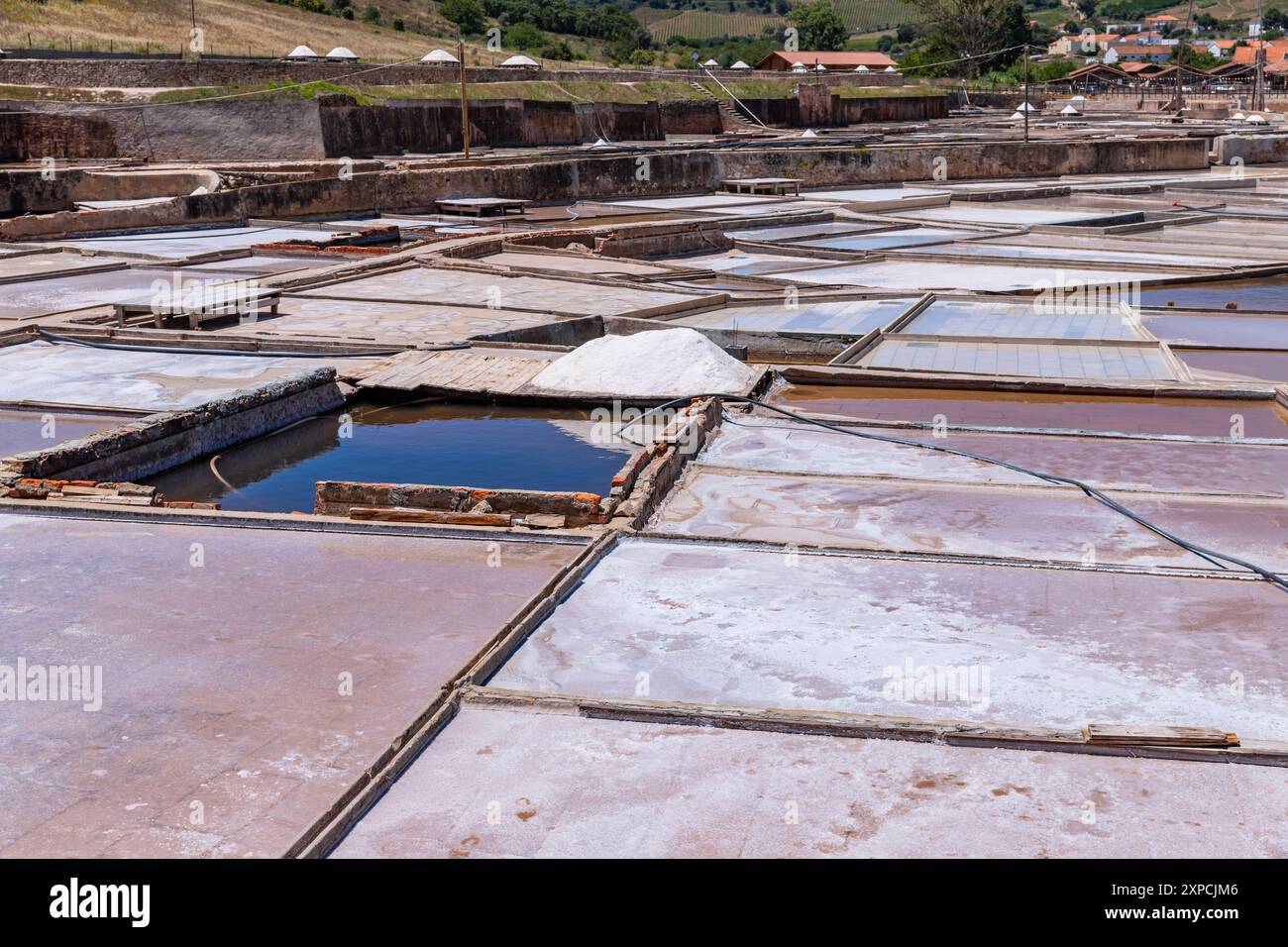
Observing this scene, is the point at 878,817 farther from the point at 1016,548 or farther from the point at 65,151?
the point at 65,151

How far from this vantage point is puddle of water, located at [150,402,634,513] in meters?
8.27

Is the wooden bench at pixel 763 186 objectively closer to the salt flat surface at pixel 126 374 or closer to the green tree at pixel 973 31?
the salt flat surface at pixel 126 374

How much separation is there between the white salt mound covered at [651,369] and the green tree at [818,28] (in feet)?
269

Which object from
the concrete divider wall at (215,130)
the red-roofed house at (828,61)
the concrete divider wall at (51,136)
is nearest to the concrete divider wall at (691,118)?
the concrete divider wall at (215,130)

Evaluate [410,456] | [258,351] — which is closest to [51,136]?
[258,351]

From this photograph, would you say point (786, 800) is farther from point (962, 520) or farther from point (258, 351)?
point (258, 351)

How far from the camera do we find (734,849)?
3648 mm

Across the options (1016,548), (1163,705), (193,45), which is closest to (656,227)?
(1016,548)

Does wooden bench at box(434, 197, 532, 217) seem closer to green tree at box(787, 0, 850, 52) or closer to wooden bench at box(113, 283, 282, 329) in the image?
wooden bench at box(113, 283, 282, 329)

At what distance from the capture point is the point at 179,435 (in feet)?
27.5

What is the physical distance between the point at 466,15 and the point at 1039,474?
67.7 meters

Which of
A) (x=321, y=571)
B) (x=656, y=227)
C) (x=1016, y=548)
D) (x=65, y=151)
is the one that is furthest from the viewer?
(x=65, y=151)

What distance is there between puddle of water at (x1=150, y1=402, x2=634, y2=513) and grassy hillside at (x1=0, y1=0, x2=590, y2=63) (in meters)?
37.0
